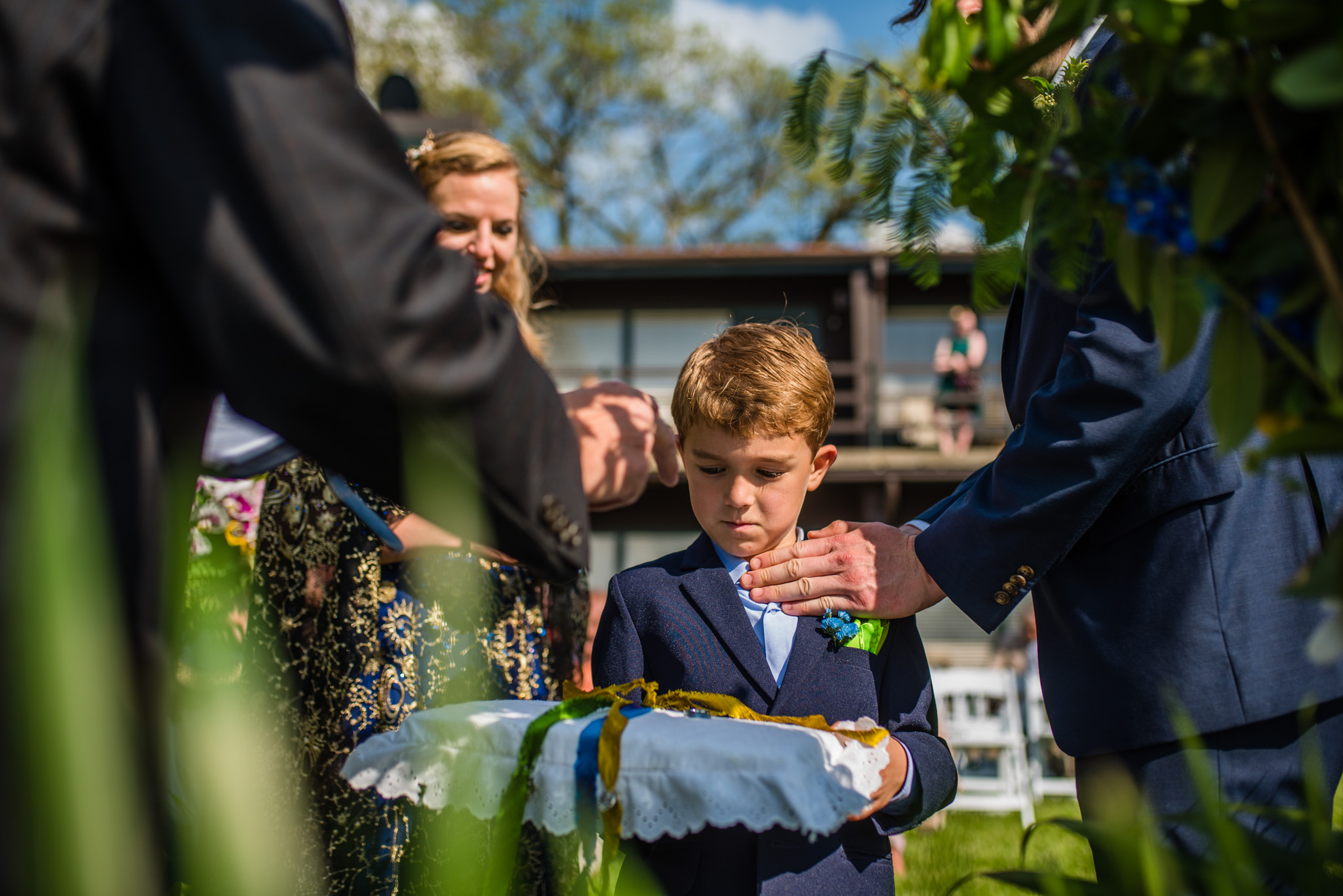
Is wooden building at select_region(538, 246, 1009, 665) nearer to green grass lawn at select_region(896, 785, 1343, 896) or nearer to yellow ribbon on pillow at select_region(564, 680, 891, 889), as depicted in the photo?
green grass lawn at select_region(896, 785, 1343, 896)

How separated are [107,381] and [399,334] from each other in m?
0.28

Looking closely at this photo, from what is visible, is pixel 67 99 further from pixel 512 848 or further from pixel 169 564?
pixel 512 848

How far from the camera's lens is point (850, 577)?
185 cm

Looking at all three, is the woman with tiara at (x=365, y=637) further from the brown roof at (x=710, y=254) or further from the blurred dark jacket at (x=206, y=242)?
the brown roof at (x=710, y=254)

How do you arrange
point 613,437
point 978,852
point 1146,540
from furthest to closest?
point 978,852
point 613,437
point 1146,540

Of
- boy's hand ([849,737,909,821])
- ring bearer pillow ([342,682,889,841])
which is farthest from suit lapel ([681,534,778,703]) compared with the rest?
ring bearer pillow ([342,682,889,841])

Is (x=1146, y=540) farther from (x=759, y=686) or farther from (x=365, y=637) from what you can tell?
(x=365, y=637)

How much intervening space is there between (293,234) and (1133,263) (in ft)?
2.52

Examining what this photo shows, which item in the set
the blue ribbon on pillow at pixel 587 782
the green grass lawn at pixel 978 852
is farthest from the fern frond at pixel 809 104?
the green grass lawn at pixel 978 852

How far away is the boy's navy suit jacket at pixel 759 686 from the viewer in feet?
5.43

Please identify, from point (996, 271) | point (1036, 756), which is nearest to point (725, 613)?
point (996, 271)

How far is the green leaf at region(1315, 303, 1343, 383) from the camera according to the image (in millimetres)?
666

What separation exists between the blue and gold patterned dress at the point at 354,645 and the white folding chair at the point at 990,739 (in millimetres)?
5249

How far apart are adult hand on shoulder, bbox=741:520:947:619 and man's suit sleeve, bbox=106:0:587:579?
1043 mm
